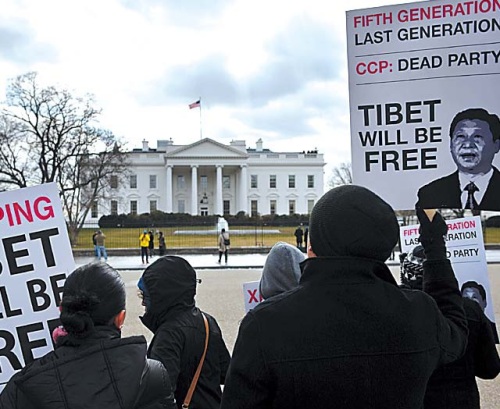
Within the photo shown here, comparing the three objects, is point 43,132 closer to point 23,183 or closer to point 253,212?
point 23,183

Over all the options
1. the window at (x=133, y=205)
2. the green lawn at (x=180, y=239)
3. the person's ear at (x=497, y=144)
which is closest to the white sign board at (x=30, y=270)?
the person's ear at (x=497, y=144)

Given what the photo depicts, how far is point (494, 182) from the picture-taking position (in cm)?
318

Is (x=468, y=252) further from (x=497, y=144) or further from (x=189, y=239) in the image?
(x=189, y=239)

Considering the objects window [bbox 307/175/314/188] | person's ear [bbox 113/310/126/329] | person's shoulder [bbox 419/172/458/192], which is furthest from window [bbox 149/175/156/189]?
person's ear [bbox 113/310/126/329]

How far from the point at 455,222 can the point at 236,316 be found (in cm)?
810

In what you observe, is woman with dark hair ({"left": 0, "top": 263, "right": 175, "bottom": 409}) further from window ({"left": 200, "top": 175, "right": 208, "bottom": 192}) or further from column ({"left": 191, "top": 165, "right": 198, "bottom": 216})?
window ({"left": 200, "top": 175, "right": 208, "bottom": 192})

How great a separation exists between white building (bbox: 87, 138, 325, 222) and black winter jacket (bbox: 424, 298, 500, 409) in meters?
82.5

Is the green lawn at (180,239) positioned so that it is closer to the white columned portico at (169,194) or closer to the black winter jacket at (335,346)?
the white columned portico at (169,194)

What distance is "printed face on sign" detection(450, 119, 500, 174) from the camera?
3.17 meters

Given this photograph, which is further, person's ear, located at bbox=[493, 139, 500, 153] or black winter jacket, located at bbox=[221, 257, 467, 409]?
person's ear, located at bbox=[493, 139, 500, 153]

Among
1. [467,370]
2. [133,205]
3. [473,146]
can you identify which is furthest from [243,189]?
[467,370]

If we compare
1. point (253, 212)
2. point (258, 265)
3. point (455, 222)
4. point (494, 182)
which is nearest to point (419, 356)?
point (494, 182)

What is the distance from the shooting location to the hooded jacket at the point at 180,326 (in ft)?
9.54

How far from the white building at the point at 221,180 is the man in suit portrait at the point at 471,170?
8188cm
